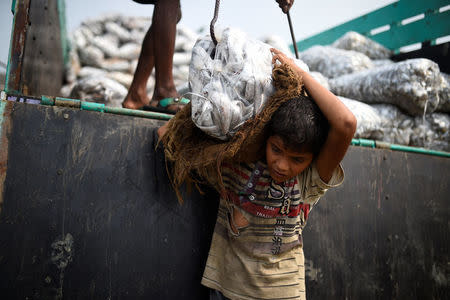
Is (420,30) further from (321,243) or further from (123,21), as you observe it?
(123,21)

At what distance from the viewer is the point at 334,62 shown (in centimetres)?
250

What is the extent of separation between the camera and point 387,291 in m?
1.36

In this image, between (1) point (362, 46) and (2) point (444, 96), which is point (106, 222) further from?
(1) point (362, 46)

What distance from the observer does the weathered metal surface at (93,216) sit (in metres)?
0.80

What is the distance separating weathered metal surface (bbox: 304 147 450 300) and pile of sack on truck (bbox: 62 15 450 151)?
14.0 inches

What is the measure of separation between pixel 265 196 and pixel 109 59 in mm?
3097

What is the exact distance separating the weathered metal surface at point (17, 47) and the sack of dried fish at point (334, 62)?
215 centimetres

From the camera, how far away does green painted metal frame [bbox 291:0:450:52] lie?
2678 millimetres

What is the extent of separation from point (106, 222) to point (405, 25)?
329cm

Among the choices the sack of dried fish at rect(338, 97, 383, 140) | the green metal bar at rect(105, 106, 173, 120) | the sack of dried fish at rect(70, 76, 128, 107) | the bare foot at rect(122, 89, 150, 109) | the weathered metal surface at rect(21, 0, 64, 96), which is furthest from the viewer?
the sack of dried fish at rect(70, 76, 128, 107)

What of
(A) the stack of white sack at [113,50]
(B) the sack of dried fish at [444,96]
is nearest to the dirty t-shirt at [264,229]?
(B) the sack of dried fish at [444,96]

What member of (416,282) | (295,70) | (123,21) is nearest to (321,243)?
(416,282)

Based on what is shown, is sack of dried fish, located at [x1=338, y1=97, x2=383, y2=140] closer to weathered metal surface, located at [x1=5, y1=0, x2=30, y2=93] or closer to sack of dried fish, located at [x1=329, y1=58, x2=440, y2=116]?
sack of dried fish, located at [x1=329, y1=58, x2=440, y2=116]

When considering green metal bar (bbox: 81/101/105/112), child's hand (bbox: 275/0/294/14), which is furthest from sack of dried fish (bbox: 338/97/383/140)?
green metal bar (bbox: 81/101/105/112)
